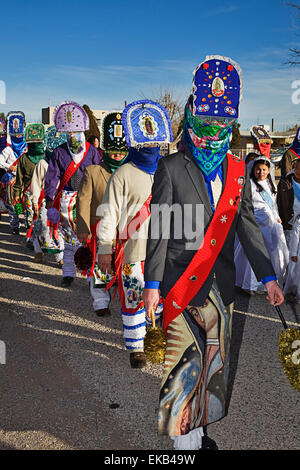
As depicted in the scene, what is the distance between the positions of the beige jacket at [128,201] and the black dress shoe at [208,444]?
5.12 ft

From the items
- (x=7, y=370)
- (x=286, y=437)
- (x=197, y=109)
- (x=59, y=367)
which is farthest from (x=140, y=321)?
(x=197, y=109)

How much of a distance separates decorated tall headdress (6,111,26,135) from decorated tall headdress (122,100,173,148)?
22.9 ft

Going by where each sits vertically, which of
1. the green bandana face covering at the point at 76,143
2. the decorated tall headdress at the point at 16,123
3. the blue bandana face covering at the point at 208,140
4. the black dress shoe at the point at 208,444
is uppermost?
the decorated tall headdress at the point at 16,123

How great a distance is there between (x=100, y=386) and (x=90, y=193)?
210 cm

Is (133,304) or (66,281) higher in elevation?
(133,304)

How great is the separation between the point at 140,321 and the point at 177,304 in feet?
5.50

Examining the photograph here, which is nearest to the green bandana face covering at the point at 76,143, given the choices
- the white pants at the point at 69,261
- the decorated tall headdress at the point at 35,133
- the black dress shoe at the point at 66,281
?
the white pants at the point at 69,261

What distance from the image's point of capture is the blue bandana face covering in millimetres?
2488

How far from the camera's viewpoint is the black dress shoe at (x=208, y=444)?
2.94m

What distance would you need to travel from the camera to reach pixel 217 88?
2502mm

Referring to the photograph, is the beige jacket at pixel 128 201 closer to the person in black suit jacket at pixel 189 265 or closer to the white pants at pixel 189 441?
the person in black suit jacket at pixel 189 265

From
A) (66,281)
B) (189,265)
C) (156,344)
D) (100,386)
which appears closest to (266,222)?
(66,281)

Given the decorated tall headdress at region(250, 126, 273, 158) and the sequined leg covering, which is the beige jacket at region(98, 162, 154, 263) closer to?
the sequined leg covering

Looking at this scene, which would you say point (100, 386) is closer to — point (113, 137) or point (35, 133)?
point (113, 137)
